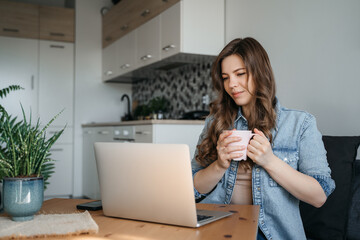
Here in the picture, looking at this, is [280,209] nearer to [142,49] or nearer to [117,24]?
[142,49]

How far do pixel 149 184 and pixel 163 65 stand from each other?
10.6 ft

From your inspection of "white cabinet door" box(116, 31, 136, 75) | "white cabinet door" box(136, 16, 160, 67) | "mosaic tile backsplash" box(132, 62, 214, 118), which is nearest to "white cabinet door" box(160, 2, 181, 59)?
"white cabinet door" box(136, 16, 160, 67)

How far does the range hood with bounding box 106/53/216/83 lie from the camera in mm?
3549

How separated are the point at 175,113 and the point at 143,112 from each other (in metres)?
0.50

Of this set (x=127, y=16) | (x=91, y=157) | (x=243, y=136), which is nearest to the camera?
(x=243, y=136)

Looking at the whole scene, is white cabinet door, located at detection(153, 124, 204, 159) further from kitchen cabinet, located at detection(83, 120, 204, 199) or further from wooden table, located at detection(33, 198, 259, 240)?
wooden table, located at detection(33, 198, 259, 240)

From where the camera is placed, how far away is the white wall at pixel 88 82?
203 inches

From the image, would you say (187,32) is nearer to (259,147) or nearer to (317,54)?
(317,54)

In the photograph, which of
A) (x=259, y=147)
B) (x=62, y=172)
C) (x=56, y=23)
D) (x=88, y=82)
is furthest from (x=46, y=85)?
(x=259, y=147)

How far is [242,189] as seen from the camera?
4.66ft

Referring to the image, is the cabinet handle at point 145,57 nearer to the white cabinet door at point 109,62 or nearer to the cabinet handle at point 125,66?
the cabinet handle at point 125,66

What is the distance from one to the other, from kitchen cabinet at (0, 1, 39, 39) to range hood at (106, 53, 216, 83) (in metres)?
1.21

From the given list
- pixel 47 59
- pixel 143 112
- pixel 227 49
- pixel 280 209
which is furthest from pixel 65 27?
pixel 280 209

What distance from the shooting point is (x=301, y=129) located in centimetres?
137
